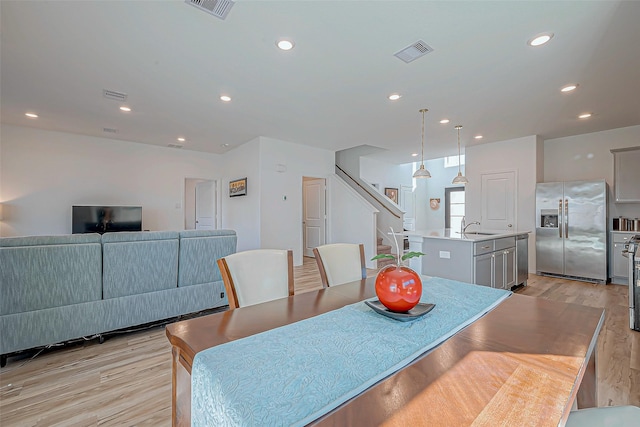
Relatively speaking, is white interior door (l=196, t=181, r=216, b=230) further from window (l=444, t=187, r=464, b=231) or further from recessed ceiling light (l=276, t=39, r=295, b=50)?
window (l=444, t=187, r=464, b=231)

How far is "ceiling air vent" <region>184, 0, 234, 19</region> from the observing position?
205cm

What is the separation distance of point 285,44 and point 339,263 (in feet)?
6.52

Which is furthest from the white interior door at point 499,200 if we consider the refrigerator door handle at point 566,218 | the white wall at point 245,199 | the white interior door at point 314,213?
the white wall at point 245,199

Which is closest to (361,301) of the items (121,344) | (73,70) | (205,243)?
(205,243)

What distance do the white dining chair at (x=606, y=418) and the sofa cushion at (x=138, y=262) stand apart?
3.06m

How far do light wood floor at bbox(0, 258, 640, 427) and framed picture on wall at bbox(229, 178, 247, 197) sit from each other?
3601 millimetres

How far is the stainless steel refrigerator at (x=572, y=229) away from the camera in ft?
15.5

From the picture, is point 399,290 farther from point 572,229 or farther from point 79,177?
point 79,177

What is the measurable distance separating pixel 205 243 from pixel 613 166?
680 centimetres

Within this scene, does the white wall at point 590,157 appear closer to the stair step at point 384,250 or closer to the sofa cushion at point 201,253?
the stair step at point 384,250

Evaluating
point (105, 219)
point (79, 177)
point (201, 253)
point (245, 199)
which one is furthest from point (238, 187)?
point (201, 253)

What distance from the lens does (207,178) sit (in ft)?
23.4

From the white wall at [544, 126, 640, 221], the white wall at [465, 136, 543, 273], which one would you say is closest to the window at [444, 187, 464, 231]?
the white wall at [465, 136, 543, 273]

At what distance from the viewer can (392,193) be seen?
29.8ft
